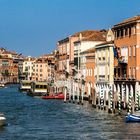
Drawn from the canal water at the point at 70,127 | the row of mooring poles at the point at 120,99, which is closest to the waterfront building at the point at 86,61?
the row of mooring poles at the point at 120,99

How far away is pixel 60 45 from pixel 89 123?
79.3 m

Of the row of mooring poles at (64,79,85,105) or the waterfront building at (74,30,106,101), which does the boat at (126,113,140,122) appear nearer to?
the row of mooring poles at (64,79,85,105)

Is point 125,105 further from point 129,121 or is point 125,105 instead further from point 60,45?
point 60,45

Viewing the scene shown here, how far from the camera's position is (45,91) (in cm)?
10631

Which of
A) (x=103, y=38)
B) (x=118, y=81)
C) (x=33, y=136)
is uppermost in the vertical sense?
(x=103, y=38)

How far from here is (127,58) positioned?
60.6 m

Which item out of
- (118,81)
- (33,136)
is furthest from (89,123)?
(118,81)

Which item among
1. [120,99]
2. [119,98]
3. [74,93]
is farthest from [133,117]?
[74,93]

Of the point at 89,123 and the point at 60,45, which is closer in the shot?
the point at 89,123

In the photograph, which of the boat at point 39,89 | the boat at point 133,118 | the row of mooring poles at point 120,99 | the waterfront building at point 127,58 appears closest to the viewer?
the boat at point 133,118

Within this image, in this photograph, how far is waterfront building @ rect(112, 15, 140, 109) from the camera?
190ft

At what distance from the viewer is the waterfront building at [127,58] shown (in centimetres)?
A: 5784

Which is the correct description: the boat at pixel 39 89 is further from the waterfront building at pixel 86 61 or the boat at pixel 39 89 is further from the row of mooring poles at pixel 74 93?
the row of mooring poles at pixel 74 93

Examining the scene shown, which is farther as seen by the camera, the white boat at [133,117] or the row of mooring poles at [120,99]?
the row of mooring poles at [120,99]
